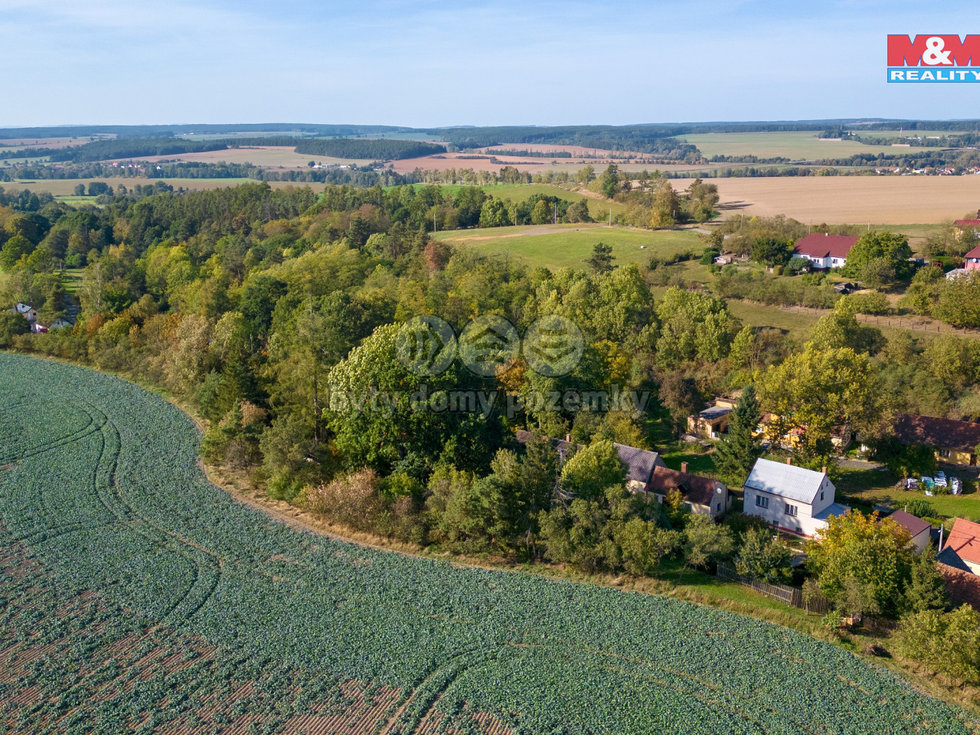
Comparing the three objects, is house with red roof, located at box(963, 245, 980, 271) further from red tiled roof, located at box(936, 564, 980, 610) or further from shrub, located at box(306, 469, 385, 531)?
shrub, located at box(306, 469, 385, 531)

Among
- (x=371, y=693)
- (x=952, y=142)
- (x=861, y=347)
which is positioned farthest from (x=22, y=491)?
(x=952, y=142)

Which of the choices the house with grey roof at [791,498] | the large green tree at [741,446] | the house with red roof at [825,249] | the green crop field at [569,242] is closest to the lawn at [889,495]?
the house with grey roof at [791,498]

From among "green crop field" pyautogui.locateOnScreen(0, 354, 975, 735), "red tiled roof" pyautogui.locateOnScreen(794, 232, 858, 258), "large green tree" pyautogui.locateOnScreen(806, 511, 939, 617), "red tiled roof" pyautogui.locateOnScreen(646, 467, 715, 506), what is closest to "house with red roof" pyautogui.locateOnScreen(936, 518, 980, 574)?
"large green tree" pyautogui.locateOnScreen(806, 511, 939, 617)

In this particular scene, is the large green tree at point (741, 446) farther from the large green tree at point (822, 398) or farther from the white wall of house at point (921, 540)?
the white wall of house at point (921, 540)

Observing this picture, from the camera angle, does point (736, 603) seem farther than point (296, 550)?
No

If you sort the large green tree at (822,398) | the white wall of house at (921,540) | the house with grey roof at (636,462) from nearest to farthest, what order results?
the white wall of house at (921,540) < the house with grey roof at (636,462) < the large green tree at (822,398)

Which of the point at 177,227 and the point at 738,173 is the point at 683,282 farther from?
the point at 738,173
